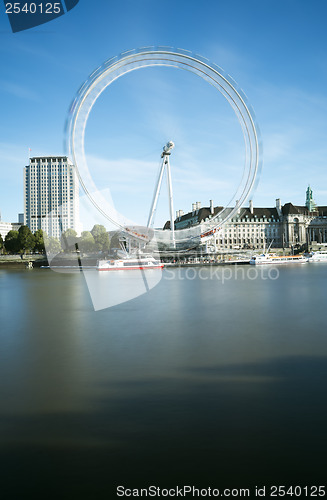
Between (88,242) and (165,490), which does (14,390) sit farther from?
(88,242)

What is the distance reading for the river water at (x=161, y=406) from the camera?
5250 millimetres

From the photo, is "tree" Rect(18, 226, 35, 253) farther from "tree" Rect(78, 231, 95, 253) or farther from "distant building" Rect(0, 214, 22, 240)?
"distant building" Rect(0, 214, 22, 240)

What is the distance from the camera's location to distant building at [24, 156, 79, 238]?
418ft

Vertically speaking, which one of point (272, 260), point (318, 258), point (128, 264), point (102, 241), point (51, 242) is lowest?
point (318, 258)

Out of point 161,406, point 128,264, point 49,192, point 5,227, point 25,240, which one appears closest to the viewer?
point 161,406

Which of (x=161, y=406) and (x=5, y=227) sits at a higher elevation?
(x=5, y=227)

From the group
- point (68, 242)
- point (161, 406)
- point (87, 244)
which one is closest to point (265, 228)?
point (87, 244)

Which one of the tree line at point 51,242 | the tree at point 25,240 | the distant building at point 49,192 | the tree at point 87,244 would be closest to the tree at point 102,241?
the tree line at point 51,242

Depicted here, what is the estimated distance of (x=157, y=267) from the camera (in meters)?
57.5

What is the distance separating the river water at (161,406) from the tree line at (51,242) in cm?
6182

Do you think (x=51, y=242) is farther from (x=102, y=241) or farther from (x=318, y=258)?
(x=318, y=258)

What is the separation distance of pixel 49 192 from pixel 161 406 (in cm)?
12798

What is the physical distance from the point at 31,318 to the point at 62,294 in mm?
9419

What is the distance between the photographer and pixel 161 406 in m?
7.29
